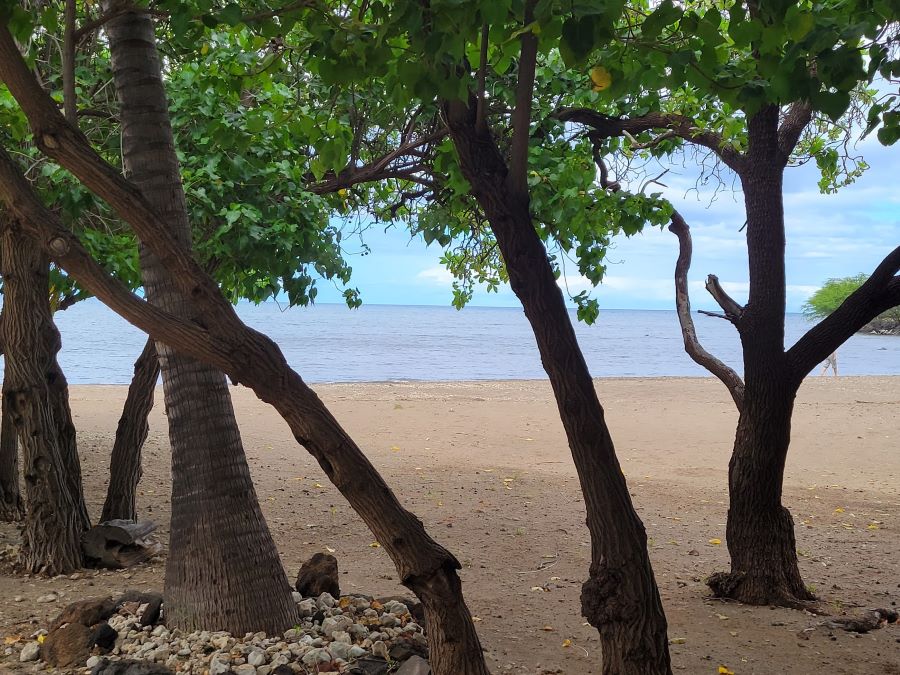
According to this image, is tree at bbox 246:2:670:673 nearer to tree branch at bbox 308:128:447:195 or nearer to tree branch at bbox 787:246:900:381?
tree branch at bbox 787:246:900:381

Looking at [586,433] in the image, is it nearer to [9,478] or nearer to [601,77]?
[601,77]

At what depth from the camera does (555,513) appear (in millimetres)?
9445

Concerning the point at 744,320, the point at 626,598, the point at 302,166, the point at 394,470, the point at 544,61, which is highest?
the point at 544,61

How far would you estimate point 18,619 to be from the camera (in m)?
5.34

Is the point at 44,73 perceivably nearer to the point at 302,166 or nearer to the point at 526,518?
the point at 302,166

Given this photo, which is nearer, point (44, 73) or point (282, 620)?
point (282, 620)

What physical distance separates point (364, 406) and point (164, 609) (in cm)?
1537

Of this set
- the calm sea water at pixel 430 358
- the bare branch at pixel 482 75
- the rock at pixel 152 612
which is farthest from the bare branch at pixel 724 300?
→ the calm sea water at pixel 430 358

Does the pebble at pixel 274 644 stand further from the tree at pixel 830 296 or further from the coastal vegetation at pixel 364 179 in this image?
the tree at pixel 830 296

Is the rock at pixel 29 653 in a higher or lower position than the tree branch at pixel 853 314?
lower

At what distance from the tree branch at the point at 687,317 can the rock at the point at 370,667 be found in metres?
3.50

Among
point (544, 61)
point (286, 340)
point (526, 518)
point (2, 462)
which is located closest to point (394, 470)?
point (526, 518)

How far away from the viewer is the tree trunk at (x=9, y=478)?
27.2ft

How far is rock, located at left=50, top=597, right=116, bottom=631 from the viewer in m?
4.73
